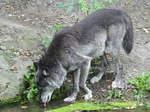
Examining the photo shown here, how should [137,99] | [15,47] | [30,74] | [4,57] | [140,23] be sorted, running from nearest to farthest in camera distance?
[137,99] < [30,74] < [4,57] < [15,47] < [140,23]

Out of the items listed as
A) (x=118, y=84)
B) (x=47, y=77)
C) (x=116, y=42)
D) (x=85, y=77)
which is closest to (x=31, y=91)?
(x=47, y=77)

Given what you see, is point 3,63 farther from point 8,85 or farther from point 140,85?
point 140,85

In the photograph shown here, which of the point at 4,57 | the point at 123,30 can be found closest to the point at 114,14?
the point at 123,30

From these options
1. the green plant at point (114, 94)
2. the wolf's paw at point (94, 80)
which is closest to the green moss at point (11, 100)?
the wolf's paw at point (94, 80)

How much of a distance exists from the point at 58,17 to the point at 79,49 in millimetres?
4571

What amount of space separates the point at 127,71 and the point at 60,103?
2283mm

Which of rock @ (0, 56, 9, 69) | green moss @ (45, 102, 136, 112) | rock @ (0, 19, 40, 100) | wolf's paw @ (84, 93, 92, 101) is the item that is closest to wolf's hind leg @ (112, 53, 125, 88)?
wolf's paw @ (84, 93, 92, 101)

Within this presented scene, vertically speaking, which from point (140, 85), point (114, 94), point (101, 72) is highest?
point (101, 72)

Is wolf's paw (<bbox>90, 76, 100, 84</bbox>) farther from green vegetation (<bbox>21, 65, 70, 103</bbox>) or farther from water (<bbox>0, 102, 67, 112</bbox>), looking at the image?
water (<bbox>0, 102, 67, 112</bbox>)

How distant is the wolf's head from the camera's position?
640 centimetres

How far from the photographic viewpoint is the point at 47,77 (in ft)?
21.1

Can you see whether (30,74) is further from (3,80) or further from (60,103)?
(60,103)

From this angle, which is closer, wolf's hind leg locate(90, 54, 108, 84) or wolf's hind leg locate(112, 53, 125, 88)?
wolf's hind leg locate(112, 53, 125, 88)

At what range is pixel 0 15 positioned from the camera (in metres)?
10.8
